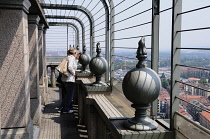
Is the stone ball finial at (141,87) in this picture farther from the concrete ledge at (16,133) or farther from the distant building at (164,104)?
the concrete ledge at (16,133)

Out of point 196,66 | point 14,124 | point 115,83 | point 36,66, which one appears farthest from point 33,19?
point 196,66

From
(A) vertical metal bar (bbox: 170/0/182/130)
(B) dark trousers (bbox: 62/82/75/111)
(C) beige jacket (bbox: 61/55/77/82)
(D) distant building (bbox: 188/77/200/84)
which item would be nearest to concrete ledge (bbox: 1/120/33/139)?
(A) vertical metal bar (bbox: 170/0/182/130)

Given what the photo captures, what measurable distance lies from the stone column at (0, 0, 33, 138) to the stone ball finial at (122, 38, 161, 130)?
2.14 metres

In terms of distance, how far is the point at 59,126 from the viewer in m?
7.48

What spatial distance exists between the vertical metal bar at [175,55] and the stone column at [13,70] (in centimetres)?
227

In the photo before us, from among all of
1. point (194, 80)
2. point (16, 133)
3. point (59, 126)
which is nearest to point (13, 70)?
point (16, 133)

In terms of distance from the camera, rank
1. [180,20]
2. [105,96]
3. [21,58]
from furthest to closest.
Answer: [105,96]
[21,58]
[180,20]

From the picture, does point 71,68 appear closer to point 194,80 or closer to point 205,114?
point 194,80

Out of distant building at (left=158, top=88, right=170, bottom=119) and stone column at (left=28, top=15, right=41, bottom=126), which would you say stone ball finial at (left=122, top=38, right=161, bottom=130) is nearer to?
distant building at (left=158, top=88, right=170, bottom=119)

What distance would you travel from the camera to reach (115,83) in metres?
5.45

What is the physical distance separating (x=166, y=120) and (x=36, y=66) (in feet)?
14.1

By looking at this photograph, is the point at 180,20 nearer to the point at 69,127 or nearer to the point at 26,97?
the point at 26,97

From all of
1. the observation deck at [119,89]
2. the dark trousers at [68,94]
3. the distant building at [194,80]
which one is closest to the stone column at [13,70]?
the observation deck at [119,89]

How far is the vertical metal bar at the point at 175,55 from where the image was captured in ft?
9.34
